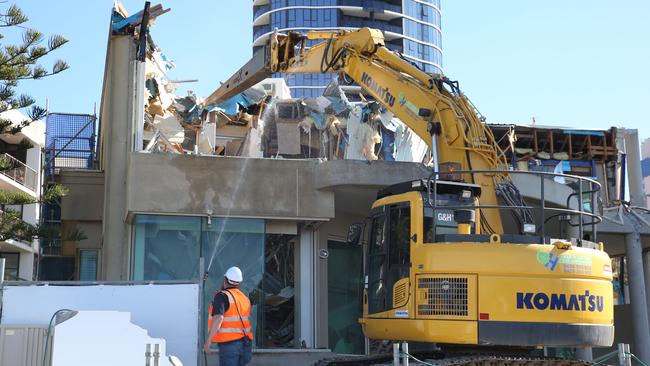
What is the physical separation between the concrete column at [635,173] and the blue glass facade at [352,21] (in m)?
72.9

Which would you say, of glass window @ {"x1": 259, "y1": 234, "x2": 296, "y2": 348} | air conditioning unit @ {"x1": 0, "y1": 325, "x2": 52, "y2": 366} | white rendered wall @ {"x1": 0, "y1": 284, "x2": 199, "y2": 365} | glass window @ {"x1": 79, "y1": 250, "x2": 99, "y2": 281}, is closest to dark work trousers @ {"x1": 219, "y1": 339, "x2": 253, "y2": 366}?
white rendered wall @ {"x1": 0, "y1": 284, "x2": 199, "y2": 365}

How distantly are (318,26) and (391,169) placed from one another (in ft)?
271

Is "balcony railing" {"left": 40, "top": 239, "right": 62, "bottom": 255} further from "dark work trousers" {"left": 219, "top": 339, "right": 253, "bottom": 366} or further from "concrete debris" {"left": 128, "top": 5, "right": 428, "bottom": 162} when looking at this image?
"dark work trousers" {"left": 219, "top": 339, "right": 253, "bottom": 366}

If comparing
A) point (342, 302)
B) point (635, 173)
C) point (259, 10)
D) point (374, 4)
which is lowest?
point (342, 302)

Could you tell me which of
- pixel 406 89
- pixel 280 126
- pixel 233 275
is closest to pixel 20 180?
pixel 280 126

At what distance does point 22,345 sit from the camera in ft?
35.4

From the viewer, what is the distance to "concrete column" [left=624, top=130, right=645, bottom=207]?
23.2 m

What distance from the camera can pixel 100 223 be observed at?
21734mm

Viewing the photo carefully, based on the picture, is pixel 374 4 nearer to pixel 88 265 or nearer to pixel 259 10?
pixel 259 10

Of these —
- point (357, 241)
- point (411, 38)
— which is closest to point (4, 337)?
point (357, 241)

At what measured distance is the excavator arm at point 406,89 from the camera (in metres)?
14.1

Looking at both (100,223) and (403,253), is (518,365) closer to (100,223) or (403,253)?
(403,253)

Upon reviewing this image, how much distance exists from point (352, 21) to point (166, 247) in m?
84.8

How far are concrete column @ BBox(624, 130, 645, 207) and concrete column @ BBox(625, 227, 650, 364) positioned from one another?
2423 mm
